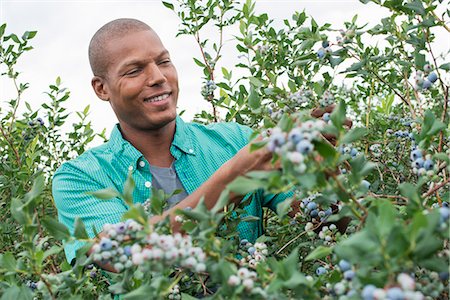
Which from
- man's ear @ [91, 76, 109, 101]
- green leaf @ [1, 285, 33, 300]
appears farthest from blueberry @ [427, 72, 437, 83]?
man's ear @ [91, 76, 109, 101]

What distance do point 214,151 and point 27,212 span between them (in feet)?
5.36

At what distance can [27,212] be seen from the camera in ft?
4.68

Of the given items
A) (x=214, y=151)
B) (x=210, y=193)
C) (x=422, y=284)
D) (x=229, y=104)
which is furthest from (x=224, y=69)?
(x=422, y=284)

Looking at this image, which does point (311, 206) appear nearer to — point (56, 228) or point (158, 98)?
point (56, 228)

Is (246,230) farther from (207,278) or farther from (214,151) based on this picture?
(207,278)

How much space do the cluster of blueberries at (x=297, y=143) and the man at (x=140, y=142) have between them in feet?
5.08

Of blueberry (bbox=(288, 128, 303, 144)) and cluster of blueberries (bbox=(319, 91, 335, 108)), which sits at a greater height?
cluster of blueberries (bbox=(319, 91, 335, 108))

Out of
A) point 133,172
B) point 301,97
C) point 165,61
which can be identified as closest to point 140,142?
point 133,172

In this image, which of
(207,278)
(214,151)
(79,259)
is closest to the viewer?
(79,259)

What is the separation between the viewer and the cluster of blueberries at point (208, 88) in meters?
3.37

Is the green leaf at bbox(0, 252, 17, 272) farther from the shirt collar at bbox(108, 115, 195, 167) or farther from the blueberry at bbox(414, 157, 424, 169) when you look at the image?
the shirt collar at bbox(108, 115, 195, 167)

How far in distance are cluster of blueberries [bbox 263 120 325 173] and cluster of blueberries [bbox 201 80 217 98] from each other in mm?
2261

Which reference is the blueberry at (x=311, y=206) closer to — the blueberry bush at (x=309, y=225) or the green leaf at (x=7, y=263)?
the blueberry bush at (x=309, y=225)

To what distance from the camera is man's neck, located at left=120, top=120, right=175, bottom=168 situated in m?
2.93
